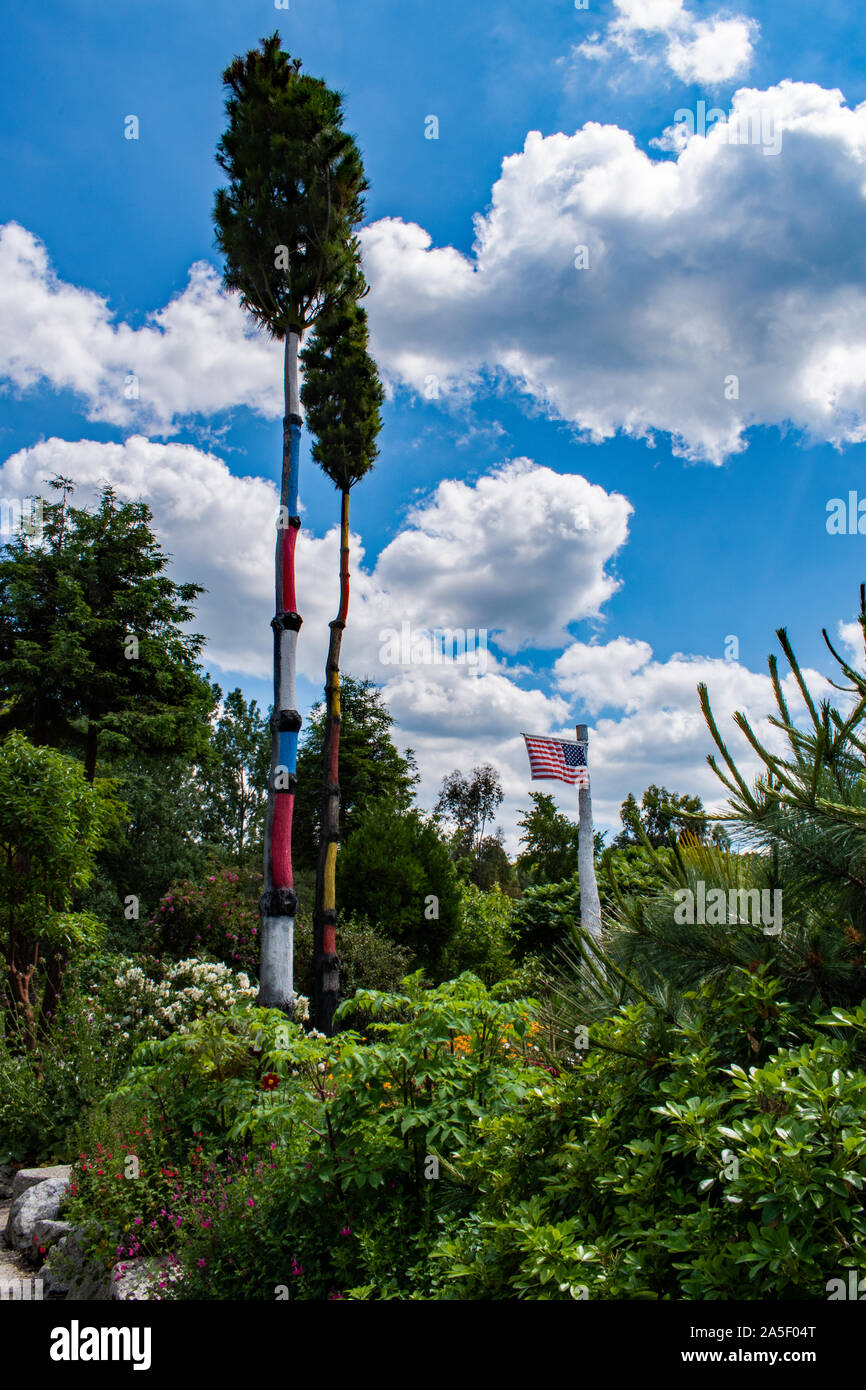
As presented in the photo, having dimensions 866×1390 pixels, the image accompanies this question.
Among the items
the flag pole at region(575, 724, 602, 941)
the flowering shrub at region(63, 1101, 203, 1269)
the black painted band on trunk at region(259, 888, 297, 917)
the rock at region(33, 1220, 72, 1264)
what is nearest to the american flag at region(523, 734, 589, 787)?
the flag pole at region(575, 724, 602, 941)

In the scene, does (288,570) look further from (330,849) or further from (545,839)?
(545,839)

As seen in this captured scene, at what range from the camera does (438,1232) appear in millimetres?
3195

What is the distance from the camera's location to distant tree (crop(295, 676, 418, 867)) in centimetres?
2502

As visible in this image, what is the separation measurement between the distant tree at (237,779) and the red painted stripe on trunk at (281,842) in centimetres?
2651

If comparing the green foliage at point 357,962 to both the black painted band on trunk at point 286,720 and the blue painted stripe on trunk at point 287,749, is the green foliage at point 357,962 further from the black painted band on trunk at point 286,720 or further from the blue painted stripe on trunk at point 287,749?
the black painted band on trunk at point 286,720

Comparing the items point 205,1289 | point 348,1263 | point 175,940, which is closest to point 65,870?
point 175,940

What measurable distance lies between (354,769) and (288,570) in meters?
17.1

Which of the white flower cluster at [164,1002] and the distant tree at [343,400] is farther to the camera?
the distant tree at [343,400]

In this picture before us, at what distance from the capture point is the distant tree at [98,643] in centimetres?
1567

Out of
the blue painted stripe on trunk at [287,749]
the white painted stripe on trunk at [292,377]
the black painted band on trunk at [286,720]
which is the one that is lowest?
the blue painted stripe on trunk at [287,749]

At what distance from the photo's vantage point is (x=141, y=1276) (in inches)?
160

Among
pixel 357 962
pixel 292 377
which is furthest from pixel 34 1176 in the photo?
pixel 357 962

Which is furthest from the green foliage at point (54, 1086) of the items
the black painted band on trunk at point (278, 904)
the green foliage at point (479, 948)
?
the green foliage at point (479, 948)
